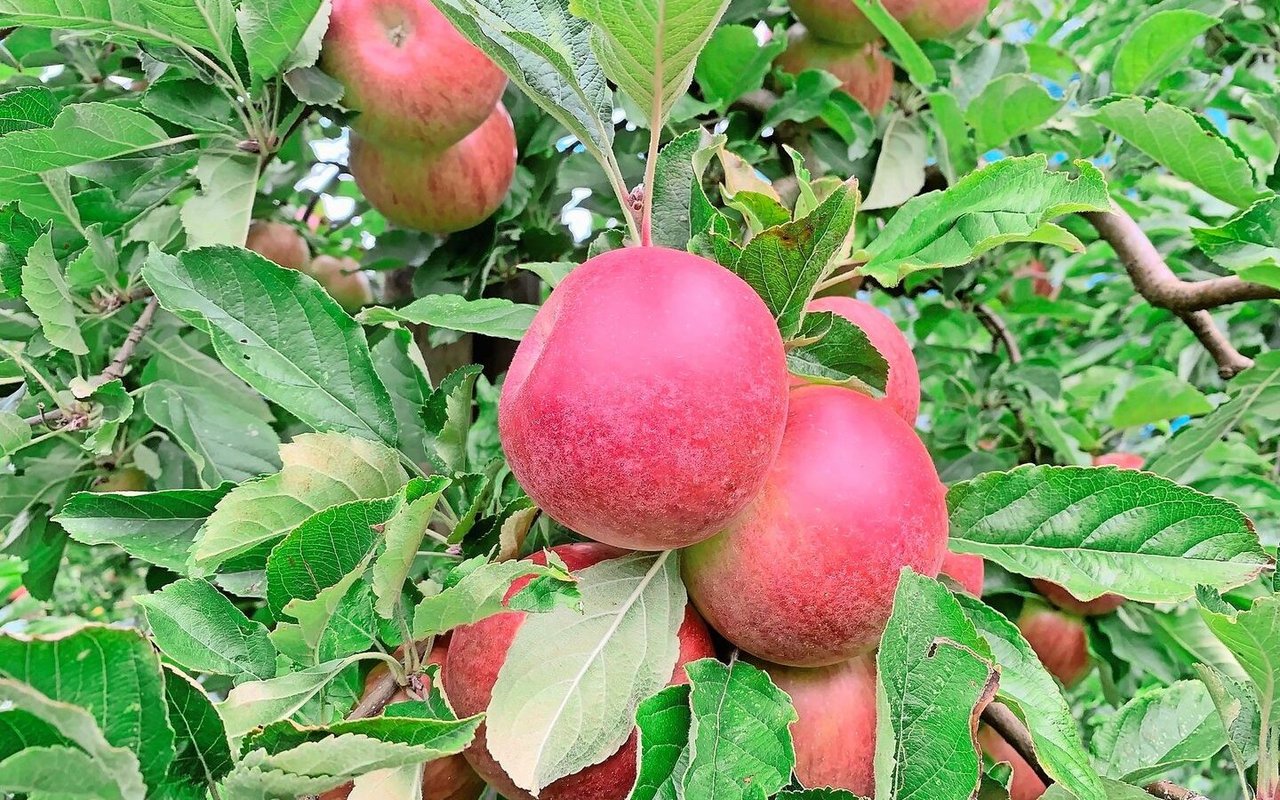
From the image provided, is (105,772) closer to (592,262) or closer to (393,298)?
(592,262)

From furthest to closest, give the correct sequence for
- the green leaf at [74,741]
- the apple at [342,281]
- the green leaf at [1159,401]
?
the apple at [342,281] → the green leaf at [1159,401] → the green leaf at [74,741]

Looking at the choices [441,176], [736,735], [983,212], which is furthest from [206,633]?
[441,176]

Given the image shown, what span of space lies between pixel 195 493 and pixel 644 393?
36 centimetres

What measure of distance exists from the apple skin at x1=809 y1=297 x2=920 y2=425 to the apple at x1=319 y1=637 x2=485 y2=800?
36 centimetres

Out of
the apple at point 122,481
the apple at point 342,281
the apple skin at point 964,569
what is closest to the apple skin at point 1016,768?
the apple skin at point 964,569

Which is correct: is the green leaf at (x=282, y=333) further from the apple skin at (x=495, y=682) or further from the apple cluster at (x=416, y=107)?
the apple cluster at (x=416, y=107)

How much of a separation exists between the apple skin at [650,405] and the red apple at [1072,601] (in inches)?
28.8

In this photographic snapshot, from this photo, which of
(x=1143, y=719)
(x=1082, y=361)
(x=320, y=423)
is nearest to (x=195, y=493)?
(x=320, y=423)

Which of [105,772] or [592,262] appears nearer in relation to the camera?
[105,772]

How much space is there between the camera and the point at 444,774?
61 centimetres

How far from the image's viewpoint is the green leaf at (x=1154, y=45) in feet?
3.28

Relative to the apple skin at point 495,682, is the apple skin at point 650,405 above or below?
above

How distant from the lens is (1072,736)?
1.74 feet

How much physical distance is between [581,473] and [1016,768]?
553mm
